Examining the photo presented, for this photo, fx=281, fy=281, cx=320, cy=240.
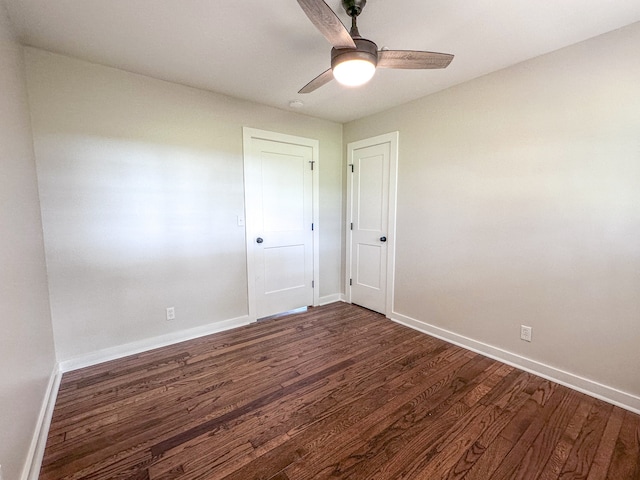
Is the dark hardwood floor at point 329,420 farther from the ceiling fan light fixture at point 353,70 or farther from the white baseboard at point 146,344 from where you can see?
the ceiling fan light fixture at point 353,70

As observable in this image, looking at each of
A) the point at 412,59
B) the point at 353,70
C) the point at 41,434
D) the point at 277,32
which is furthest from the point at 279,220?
the point at 41,434

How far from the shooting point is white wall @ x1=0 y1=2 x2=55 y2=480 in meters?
1.17

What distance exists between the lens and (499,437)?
1581 millimetres

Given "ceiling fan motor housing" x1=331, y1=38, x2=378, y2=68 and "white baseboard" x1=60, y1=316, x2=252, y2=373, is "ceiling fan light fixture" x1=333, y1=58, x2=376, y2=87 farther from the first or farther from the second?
"white baseboard" x1=60, y1=316, x2=252, y2=373

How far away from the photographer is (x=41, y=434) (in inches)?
59.9

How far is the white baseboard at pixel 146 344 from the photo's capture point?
2.28 meters

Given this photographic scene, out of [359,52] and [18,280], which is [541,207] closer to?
[359,52]

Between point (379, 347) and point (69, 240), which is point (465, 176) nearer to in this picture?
point (379, 347)

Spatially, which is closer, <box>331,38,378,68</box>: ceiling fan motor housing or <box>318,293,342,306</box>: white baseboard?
<box>331,38,378,68</box>: ceiling fan motor housing

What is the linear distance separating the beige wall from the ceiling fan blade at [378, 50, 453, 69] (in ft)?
3.38

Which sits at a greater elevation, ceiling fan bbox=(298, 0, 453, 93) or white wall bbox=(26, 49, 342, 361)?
ceiling fan bbox=(298, 0, 453, 93)

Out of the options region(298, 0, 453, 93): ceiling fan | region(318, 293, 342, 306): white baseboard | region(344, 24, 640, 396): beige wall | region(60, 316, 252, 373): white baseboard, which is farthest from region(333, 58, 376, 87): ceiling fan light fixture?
region(318, 293, 342, 306): white baseboard

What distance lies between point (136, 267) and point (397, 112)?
9.89ft

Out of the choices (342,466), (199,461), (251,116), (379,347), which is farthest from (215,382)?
(251,116)
